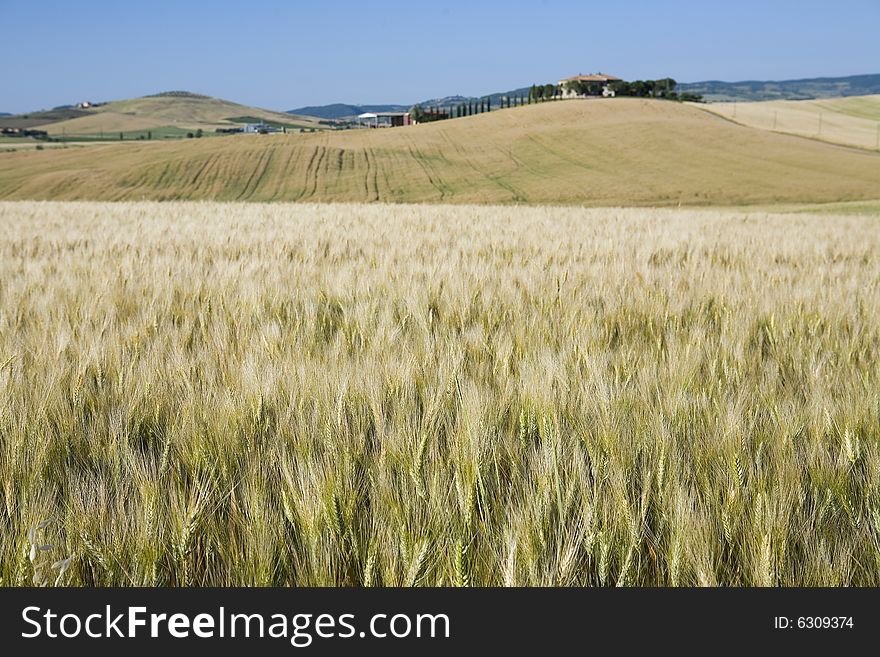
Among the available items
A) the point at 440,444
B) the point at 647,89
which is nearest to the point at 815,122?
the point at 647,89

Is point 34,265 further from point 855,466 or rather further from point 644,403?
point 855,466

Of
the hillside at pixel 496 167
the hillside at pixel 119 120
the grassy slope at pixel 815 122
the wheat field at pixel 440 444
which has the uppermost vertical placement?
the hillside at pixel 119 120

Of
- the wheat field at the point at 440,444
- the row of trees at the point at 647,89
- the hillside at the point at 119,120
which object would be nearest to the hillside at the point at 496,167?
the wheat field at the point at 440,444

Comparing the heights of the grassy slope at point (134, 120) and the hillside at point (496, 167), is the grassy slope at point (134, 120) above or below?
above

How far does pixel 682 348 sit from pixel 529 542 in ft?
4.60

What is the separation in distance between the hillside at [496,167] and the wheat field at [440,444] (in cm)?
3231

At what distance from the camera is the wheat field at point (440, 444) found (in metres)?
1.05

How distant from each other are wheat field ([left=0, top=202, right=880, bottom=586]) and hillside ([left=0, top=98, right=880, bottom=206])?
3231 centimetres

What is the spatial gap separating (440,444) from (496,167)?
45.6 m

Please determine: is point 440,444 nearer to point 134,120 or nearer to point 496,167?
point 496,167

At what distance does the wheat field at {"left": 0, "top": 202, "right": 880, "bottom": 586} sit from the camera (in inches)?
41.2

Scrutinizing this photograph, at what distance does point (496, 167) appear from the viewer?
45.4 metres

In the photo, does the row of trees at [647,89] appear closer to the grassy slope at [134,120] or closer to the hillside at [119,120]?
the hillside at [119,120]

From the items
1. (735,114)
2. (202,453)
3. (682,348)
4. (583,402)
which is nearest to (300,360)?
(202,453)
